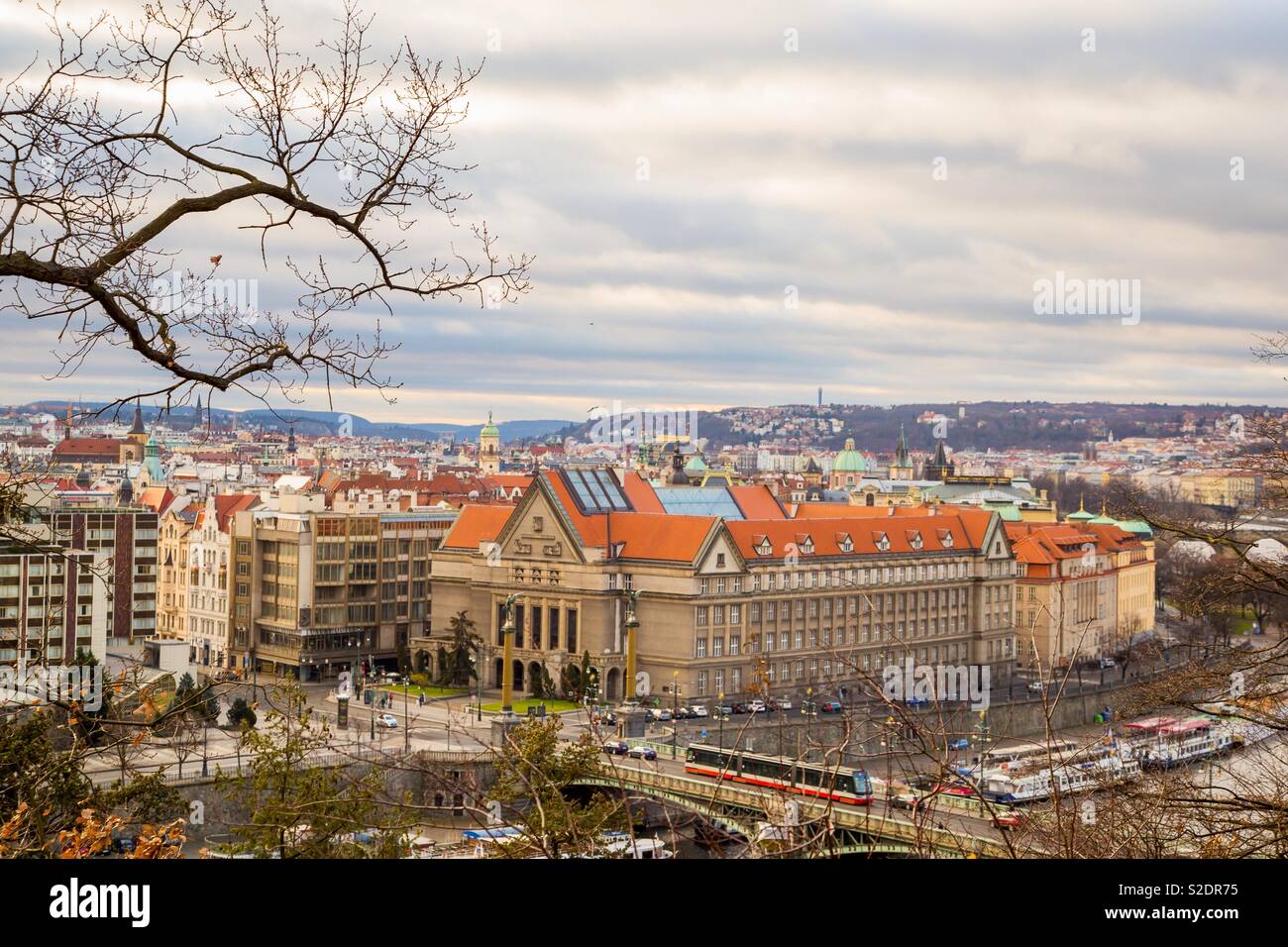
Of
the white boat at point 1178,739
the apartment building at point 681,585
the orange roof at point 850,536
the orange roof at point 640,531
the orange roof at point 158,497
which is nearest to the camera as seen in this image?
the white boat at point 1178,739

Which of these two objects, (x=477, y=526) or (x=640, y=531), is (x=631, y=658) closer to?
(x=640, y=531)

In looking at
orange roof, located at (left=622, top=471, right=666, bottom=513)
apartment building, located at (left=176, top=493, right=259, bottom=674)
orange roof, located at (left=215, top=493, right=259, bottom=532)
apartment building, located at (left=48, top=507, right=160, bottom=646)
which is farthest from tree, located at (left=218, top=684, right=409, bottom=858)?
orange roof, located at (left=215, top=493, right=259, bottom=532)

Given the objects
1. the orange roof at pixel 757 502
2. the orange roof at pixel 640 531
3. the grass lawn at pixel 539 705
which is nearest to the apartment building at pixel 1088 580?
the orange roof at pixel 757 502

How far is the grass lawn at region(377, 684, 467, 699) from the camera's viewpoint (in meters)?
75.8

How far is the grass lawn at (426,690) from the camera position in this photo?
75.8 metres

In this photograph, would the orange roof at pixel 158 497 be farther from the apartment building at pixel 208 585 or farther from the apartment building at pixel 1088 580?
the apartment building at pixel 1088 580

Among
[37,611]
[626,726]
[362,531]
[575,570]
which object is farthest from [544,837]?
[362,531]

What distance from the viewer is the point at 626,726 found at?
63.7 meters

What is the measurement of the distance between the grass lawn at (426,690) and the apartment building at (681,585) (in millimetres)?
2610

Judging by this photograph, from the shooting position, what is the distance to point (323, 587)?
87.3 m

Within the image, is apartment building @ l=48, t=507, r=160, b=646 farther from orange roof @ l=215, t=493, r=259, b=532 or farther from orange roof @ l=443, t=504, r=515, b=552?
orange roof @ l=443, t=504, r=515, b=552

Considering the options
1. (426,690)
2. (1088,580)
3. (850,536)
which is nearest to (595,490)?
(426,690)

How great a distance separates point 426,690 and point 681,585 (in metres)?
13.6
